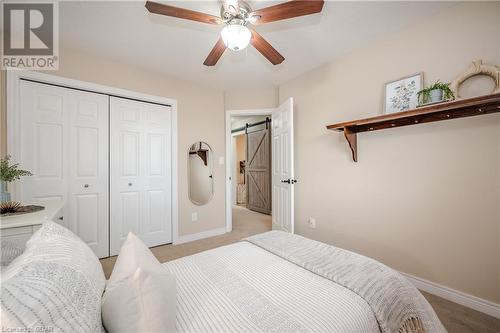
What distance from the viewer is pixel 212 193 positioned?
3578mm

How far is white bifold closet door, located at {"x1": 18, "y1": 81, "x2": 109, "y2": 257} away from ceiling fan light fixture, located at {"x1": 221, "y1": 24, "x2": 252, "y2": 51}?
1968 mm

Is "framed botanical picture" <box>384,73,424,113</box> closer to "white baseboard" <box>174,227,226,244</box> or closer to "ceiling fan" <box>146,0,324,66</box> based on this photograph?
"ceiling fan" <box>146,0,324,66</box>

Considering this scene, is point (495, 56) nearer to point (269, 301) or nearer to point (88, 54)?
point (269, 301)

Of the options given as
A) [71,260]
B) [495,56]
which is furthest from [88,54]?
[495,56]

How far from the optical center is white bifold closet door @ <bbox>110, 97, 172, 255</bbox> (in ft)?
8.97

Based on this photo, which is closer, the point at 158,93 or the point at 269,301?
the point at 269,301

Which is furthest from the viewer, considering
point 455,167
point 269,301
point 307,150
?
point 307,150

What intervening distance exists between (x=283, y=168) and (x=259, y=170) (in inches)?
89.2

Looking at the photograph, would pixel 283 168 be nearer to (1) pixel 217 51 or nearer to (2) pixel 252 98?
(2) pixel 252 98

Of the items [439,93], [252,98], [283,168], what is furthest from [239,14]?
[252,98]

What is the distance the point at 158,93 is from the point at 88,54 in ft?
2.72

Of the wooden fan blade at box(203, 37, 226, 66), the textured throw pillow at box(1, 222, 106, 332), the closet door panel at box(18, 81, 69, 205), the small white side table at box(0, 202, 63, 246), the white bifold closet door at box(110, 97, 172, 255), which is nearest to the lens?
the textured throw pillow at box(1, 222, 106, 332)

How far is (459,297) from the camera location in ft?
5.81

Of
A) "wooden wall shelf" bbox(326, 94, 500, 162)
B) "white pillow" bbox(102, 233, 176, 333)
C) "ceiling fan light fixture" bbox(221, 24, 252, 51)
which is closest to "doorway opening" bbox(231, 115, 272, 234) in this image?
"wooden wall shelf" bbox(326, 94, 500, 162)
